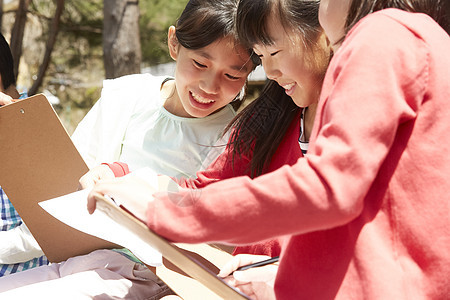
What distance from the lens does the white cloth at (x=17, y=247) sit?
5.41 ft

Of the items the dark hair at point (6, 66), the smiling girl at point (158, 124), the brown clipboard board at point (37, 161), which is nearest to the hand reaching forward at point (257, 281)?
the smiling girl at point (158, 124)

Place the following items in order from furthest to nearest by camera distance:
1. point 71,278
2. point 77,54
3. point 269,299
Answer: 1. point 77,54
2. point 71,278
3. point 269,299

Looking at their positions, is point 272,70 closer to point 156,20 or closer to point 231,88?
point 231,88

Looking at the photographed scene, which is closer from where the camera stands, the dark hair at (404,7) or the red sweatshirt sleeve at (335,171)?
the red sweatshirt sleeve at (335,171)

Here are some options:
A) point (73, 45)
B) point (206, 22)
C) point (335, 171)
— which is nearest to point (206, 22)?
point (206, 22)

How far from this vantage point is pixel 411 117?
78cm

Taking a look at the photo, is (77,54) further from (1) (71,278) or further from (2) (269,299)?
(2) (269,299)

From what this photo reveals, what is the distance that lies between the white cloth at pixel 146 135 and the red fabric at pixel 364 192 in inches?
35.5

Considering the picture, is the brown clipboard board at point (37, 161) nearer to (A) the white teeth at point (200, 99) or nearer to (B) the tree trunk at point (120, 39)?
(A) the white teeth at point (200, 99)

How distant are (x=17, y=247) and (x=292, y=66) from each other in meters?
0.95

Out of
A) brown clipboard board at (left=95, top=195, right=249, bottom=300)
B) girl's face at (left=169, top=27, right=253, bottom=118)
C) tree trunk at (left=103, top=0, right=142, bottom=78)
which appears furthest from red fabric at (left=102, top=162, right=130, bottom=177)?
tree trunk at (left=103, top=0, right=142, bottom=78)

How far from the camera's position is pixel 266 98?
58.1 inches

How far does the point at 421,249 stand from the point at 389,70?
0.25m

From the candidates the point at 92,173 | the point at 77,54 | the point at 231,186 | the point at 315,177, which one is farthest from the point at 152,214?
the point at 77,54
